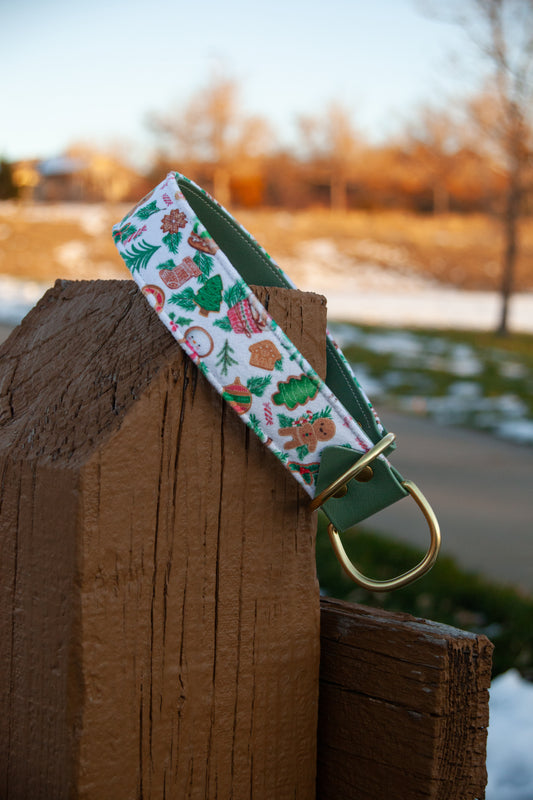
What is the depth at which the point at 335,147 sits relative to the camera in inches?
1496

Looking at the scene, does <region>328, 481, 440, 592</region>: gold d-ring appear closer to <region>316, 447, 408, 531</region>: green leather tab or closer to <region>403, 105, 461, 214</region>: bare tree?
<region>316, 447, 408, 531</region>: green leather tab

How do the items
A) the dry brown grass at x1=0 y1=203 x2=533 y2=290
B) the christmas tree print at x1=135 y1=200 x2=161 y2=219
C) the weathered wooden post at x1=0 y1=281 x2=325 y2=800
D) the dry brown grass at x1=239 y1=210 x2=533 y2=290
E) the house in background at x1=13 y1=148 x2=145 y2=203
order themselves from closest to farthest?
the weathered wooden post at x1=0 y1=281 x2=325 y2=800, the christmas tree print at x1=135 y1=200 x2=161 y2=219, the dry brown grass at x1=0 y1=203 x2=533 y2=290, the dry brown grass at x1=239 y1=210 x2=533 y2=290, the house in background at x1=13 y1=148 x2=145 y2=203

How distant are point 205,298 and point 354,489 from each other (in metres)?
0.30

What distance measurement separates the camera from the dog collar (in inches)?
35.0

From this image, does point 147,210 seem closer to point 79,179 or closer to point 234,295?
point 234,295

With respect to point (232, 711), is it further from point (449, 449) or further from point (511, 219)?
point (511, 219)

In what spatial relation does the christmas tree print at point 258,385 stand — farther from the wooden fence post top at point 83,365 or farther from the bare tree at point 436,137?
the bare tree at point 436,137

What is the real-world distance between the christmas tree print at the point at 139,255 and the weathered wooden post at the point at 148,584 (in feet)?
0.23

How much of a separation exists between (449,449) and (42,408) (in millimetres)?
4722

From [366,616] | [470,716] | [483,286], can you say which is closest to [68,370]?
[366,616]

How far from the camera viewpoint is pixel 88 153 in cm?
3950

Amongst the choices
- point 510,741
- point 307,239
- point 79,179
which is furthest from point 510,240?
point 79,179

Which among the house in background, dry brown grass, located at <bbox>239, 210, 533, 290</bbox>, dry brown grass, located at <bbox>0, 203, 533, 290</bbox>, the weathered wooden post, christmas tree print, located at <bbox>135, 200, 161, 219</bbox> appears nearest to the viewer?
the weathered wooden post

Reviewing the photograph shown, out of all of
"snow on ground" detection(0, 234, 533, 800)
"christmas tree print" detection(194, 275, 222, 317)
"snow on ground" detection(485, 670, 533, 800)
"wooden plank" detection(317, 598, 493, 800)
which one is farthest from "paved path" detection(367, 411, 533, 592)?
"christmas tree print" detection(194, 275, 222, 317)
